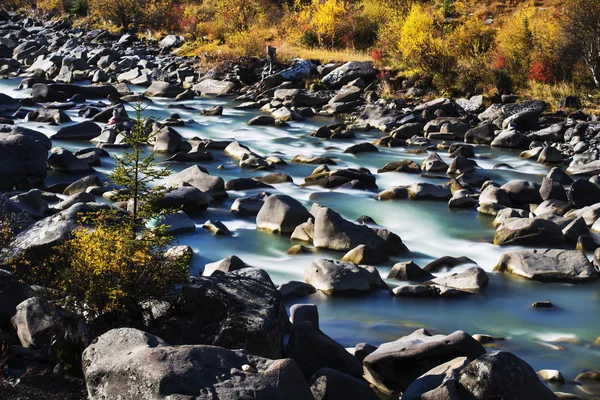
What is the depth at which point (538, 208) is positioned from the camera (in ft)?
48.1

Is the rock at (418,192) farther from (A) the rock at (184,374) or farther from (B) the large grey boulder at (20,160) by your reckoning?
(A) the rock at (184,374)

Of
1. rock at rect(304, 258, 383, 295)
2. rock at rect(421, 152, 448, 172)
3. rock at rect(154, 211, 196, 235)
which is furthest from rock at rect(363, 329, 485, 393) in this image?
rock at rect(421, 152, 448, 172)

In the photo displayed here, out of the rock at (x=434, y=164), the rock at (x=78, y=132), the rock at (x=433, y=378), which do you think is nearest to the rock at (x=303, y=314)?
the rock at (x=433, y=378)

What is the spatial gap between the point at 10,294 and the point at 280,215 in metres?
6.38

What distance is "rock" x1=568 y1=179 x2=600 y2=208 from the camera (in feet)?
48.5

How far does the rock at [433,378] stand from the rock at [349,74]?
22461mm

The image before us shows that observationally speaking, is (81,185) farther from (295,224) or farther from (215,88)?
(215,88)

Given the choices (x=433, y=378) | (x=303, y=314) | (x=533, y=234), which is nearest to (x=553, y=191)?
(x=533, y=234)

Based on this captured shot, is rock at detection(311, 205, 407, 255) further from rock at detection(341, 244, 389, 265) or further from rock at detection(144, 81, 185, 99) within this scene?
rock at detection(144, 81, 185, 99)

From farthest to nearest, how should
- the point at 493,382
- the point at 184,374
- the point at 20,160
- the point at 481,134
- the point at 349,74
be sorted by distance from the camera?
1. the point at 349,74
2. the point at 481,134
3. the point at 20,160
4. the point at 493,382
5. the point at 184,374

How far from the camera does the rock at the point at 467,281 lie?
10758 mm

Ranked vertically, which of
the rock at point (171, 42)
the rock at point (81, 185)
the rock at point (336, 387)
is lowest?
the rock at point (171, 42)

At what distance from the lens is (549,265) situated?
448 inches

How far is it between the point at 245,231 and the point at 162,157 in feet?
22.0
